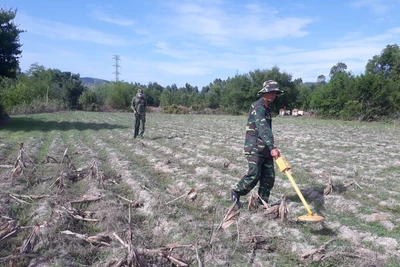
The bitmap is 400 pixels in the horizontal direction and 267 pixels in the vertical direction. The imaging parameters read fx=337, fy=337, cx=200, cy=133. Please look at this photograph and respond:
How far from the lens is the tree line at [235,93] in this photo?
28312 mm

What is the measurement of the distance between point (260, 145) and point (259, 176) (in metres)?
0.53

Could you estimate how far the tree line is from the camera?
28312 mm

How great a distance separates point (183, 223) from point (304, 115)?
37220 millimetres

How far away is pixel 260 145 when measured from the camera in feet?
18.1

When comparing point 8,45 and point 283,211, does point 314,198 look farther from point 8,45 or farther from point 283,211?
point 8,45

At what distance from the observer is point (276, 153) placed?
16.9 feet

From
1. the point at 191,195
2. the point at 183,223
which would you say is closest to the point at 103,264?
the point at 183,223

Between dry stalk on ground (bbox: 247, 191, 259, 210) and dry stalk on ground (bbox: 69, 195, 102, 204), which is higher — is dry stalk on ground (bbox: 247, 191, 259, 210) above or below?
above

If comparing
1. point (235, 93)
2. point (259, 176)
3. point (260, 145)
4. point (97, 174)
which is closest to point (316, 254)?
point (259, 176)

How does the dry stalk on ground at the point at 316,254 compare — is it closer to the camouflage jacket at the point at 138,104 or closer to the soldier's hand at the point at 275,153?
the soldier's hand at the point at 275,153

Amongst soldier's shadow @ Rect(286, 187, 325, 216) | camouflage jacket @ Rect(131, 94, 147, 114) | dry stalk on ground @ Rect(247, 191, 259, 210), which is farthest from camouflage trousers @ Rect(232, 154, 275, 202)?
camouflage jacket @ Rect(131, 94, 147, 114)

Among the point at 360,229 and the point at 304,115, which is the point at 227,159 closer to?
the point at 360,229

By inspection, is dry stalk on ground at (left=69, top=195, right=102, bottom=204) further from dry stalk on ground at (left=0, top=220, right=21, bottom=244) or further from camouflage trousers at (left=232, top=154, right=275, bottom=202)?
camouflage trousers at (left=232, top=154, right=275, bottom=202)

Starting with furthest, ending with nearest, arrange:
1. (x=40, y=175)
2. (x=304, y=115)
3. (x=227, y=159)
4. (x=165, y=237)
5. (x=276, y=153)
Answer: (x=304, y=115) → (x=227, y=159) → (x=40, y=175) → (x=276, y=153) → (x=165, y=237)
